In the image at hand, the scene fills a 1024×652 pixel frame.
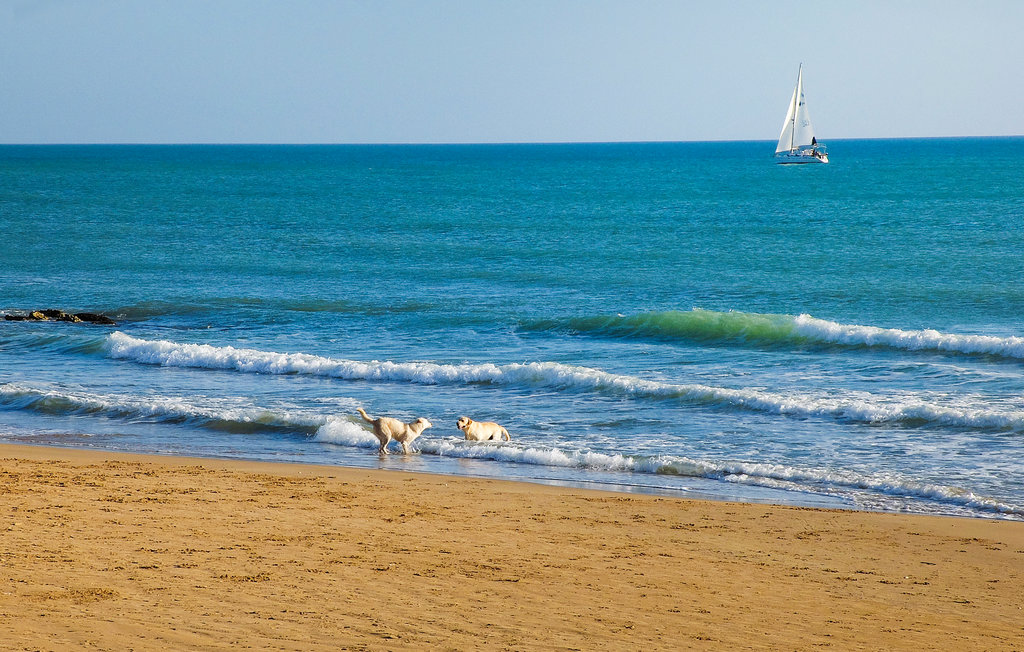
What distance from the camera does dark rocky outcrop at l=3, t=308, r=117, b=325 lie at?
24656mm

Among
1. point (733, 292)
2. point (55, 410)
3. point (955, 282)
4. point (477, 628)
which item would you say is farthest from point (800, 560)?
point (955, 282)

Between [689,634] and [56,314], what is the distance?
74.2ft

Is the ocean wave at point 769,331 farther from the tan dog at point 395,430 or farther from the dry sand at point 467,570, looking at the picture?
the dry sand at point 467,570

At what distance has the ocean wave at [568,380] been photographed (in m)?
14.4

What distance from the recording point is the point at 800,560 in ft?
27.2

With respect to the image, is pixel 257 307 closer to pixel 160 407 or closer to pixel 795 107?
pixel 160 407

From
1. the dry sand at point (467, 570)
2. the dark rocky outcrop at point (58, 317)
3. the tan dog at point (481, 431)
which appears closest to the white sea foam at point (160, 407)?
the tan dog at point (481, 431)

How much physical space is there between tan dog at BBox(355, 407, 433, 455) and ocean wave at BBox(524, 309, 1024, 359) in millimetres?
10292

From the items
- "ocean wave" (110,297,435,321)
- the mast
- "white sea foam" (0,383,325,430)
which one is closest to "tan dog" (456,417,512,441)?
"white sea foam" (0,383,325,430)

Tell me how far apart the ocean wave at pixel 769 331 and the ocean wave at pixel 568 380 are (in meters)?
4.40

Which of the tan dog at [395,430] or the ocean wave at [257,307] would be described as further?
the ocean wave at [257,307]

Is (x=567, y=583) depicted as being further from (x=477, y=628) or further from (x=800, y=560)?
(x=800, y=560)

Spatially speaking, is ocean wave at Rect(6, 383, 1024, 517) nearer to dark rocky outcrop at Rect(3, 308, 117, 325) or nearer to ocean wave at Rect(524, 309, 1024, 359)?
dark rocky outcrop at Rect(3, 308, 117, 325)

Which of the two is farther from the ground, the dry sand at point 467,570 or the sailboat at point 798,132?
the sailboat at point 798,132
